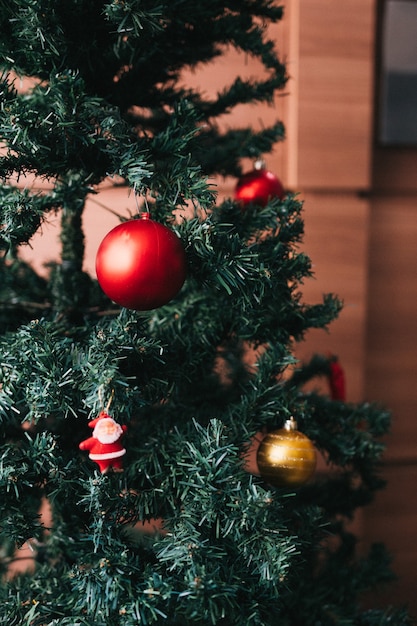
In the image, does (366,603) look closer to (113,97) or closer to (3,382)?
(3,382)

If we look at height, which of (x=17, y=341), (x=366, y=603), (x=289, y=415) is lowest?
(x=366, y=603)

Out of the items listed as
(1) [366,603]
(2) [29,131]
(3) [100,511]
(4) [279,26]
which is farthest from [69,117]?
(1) [366,603]

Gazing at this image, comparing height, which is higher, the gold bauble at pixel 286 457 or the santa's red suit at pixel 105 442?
the santa's red suit at pixel 105 442

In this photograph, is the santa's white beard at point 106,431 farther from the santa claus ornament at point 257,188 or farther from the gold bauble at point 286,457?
the santa claus ornament at point 257,188

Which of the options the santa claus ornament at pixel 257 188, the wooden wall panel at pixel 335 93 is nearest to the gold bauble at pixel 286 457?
the santa claus ornament at pixel 257 188

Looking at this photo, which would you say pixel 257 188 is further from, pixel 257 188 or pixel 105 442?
pixel 105 442

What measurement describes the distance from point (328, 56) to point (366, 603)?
115cm

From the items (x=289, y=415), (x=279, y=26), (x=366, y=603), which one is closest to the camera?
(x=289, y=415)

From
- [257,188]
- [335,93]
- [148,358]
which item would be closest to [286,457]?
[148,358]

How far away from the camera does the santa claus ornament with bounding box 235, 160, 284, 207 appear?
0.77 meters

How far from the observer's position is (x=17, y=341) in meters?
0.57

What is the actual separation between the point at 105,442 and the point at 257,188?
417 millimetres

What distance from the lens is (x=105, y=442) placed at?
51cm

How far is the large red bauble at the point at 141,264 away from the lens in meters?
0.49
